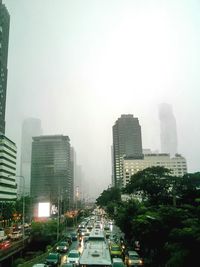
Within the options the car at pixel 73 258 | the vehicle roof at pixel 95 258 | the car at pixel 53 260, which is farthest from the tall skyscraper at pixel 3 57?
the vehicle roof at pixel 95 258

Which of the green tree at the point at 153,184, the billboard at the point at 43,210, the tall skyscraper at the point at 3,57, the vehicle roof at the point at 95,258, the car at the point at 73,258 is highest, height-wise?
the tall skyscraper at the point at 3,57

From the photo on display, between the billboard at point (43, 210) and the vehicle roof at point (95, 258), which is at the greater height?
the billboard at point (43, 210)

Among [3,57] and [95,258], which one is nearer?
[95,258]

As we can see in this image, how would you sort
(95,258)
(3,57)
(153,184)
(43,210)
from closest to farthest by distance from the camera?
(95,258), (43,210), (153,184), (3,57)

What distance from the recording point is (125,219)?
143 ft

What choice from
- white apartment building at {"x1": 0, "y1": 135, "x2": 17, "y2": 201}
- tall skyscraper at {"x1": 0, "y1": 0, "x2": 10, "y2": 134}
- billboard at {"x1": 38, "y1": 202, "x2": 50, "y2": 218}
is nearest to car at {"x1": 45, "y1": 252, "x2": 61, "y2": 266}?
billboard at {"x1": 38, "y1": 202, "x2": 50, "y2": 218}

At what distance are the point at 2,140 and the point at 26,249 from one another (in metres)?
90.6

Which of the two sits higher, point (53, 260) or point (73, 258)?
point (73, 258)

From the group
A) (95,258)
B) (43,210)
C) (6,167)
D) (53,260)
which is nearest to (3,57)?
(6,167)

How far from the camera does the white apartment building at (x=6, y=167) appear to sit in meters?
131

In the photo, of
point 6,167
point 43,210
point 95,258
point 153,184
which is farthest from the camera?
point 6,167

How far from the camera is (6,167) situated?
137250mm

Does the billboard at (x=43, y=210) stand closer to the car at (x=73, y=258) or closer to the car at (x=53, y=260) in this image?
the car at (x=53, y=260)

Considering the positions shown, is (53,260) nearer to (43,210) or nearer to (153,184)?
(43,210)
